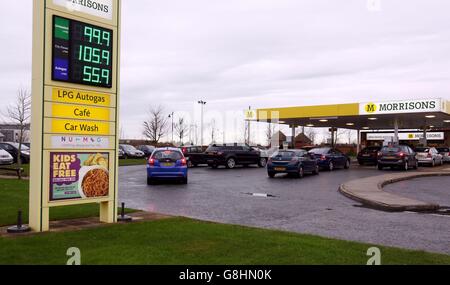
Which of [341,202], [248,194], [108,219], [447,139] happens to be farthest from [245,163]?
[447,139]

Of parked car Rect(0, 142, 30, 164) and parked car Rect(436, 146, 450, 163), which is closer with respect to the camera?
parked car Rect(0, 142, 30, 164)

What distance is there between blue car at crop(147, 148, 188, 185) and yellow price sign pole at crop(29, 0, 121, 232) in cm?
855

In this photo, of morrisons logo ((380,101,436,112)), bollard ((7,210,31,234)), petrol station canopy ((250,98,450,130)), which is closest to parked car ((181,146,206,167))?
petrol station canopy ((250,98,450,130))

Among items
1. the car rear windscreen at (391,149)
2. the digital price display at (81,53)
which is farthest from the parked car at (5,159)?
the car rear windscreen at (391,149)

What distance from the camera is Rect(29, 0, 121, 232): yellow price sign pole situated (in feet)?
25.5

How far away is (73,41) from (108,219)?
3.49m

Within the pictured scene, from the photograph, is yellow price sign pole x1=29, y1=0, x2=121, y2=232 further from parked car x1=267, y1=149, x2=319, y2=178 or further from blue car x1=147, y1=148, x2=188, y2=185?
parked car x1=267, y1=149, x2=319, y2=178

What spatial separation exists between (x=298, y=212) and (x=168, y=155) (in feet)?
26.7

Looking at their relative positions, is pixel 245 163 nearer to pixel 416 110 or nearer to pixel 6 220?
pixel 416 110

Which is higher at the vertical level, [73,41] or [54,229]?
[73,41]

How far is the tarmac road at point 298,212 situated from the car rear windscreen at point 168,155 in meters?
1.33

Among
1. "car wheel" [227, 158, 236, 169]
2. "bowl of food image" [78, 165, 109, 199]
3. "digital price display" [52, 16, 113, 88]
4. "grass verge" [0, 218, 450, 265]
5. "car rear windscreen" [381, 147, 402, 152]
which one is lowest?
"grass verge" [0, 218, 450, 265]
